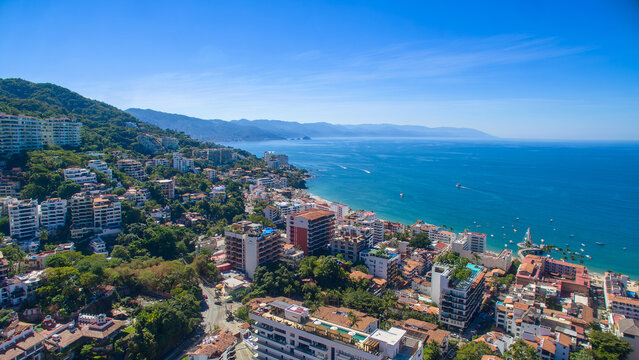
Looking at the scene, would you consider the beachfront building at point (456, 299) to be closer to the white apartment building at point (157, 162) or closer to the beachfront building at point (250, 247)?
the beachfront building at point (250, 247)

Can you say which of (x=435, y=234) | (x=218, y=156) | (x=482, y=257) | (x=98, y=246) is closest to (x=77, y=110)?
(x=218, y=156)

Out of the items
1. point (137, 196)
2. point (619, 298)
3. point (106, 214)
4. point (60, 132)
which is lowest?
point (619, 298)

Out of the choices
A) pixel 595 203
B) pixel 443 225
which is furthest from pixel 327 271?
pixel 595 203

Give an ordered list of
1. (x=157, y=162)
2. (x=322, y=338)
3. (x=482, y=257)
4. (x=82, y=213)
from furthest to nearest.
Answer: (x=157, y=162)
(x=482, y=257)
(x=82, y=213)
(x=322, y=338)

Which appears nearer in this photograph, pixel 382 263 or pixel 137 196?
pixel 382 263

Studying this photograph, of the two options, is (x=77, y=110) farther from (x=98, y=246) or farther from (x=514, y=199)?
(x=514, y=199)

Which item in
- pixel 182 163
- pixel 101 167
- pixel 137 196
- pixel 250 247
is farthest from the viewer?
pixel 182 163

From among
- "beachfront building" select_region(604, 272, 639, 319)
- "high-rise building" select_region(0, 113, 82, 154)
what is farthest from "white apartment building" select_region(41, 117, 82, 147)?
"beachfront building" select_region(604, 272, 639, 319)
